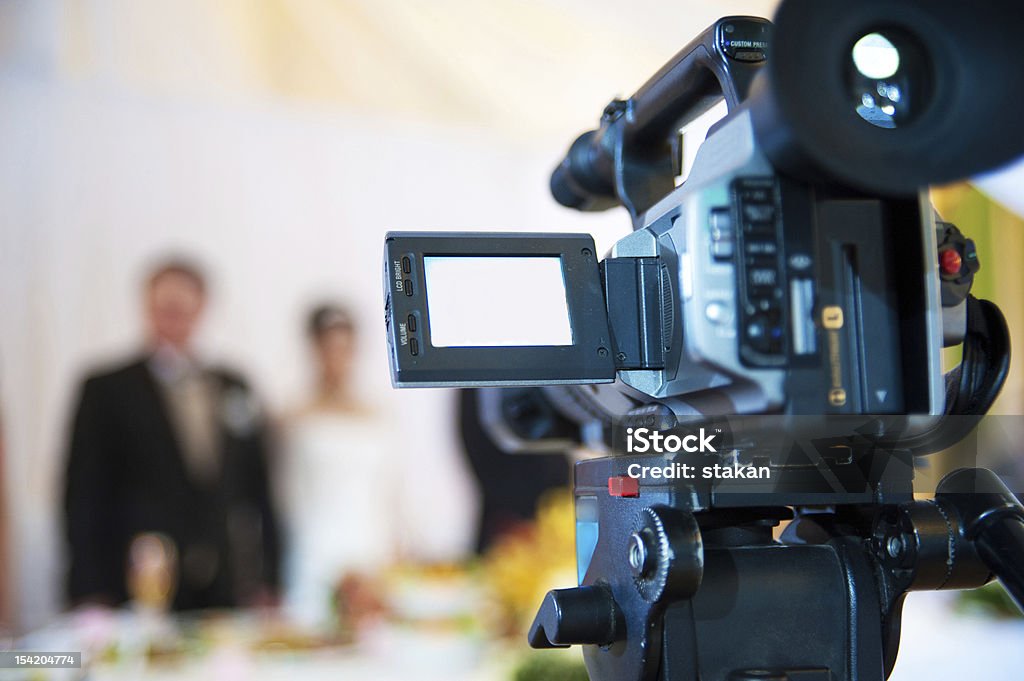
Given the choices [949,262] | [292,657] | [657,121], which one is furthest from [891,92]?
[292,657]

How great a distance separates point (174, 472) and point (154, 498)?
0.08 meters

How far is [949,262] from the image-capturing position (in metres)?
0.53

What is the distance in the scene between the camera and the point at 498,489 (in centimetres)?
263

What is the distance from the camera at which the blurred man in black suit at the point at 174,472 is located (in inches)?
90.0

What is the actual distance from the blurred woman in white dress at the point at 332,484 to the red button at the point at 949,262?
2.01 meters

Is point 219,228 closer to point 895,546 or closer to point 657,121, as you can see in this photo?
point 657,121

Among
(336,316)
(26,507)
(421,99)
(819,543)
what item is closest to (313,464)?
(336,316)

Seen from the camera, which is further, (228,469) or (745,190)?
(228,469)

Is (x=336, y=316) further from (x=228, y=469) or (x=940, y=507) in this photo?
(x=940, y=507)

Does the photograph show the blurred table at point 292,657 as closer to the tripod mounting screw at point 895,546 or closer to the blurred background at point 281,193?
the blurred background at point 281,193

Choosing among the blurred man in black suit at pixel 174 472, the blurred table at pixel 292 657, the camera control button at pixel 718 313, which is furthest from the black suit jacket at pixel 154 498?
the camera control button at pixel 718 313

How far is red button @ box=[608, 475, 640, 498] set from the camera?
604 mm

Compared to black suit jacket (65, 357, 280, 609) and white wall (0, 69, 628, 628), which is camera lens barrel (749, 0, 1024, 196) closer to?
white wall (0, 69, 628, 628)

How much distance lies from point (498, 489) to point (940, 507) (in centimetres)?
208
